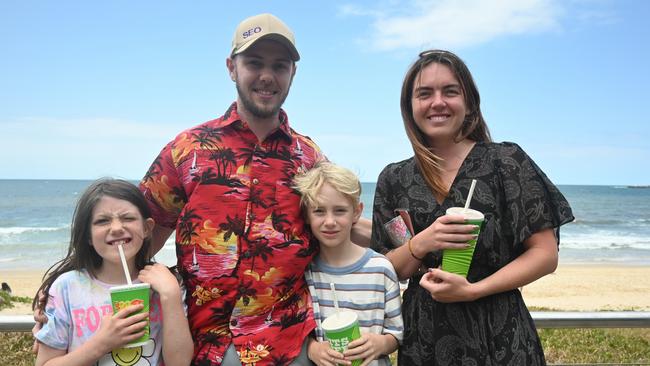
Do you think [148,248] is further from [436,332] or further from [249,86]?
[436,332]

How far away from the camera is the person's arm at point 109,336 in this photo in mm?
2211

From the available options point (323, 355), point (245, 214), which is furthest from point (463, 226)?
point (245, 214)

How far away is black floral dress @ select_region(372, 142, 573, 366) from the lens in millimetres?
2434

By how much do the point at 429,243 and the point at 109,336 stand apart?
1399mm

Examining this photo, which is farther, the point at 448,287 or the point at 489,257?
the point at 489,257

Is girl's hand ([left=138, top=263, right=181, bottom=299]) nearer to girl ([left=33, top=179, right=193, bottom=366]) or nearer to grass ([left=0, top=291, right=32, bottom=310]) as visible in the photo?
girl ([left=33, top=179, right=193, bottom=366])

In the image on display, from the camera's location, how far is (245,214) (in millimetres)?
2602

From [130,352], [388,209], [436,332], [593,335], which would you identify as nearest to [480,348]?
[436,332]

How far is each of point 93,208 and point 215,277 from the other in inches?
25.5

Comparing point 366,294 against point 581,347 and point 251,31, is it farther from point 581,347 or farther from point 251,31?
point 581,347

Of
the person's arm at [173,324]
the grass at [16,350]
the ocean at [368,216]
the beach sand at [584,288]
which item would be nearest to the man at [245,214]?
the person's arm at [173,324]

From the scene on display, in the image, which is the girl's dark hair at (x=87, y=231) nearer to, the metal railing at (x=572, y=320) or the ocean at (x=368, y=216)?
the metal railing at (x=572, y=320)

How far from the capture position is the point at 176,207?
283 centimetres

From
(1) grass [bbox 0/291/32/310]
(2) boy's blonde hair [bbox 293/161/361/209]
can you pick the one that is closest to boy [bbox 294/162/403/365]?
(2) boy's blonde hair [bbox 293/161/361/209]
